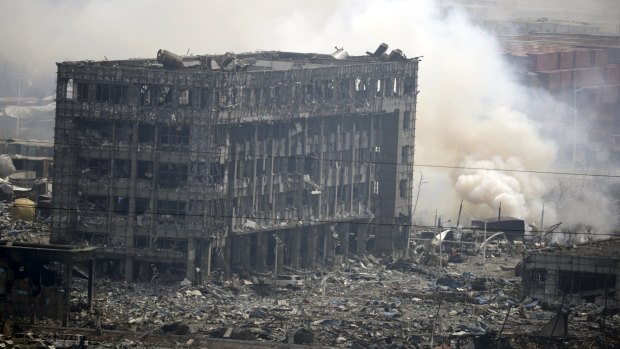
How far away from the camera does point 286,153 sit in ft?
210

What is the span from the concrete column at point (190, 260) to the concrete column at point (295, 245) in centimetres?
569

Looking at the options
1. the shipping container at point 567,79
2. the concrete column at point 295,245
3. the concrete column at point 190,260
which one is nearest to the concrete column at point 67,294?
the concrete column at point 190,260

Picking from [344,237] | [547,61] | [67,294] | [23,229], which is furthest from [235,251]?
[547,61]

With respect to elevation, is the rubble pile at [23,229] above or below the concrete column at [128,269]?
above

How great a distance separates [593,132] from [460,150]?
782 inches

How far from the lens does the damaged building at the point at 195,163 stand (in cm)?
5897

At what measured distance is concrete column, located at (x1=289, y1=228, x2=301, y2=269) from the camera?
64062mm

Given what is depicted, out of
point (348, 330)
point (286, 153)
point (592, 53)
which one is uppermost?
point (592, 53)

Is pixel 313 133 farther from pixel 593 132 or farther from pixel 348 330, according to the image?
pixel 593 132

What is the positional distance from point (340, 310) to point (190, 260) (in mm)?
5712

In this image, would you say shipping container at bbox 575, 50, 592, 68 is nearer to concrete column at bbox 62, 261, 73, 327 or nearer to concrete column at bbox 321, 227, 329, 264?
concrete column at bbox 321, 227, 329, 264

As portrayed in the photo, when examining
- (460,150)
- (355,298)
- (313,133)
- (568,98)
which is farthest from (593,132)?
(355,298)

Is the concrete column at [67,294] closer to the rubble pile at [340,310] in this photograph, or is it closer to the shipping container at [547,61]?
the rubble pile at [340,310]

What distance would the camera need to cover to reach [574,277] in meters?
55.6
